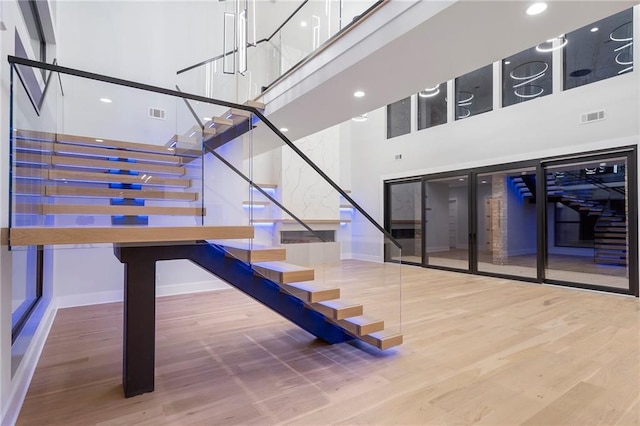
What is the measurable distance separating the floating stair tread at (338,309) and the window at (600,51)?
5.80 m

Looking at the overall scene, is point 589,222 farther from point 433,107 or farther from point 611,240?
point 433,107

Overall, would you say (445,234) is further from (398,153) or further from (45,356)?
(45,356)

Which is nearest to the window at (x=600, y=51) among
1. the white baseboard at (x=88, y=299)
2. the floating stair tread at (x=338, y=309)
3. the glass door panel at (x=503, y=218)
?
the glass door panel at (x=503, y=218)

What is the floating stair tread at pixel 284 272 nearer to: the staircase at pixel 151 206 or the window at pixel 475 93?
the staircase at pixel 151 206

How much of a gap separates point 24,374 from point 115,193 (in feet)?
5.41

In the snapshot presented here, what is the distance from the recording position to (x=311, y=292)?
2.99 m

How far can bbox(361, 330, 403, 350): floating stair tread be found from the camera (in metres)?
3.18

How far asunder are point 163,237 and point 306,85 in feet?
9.36

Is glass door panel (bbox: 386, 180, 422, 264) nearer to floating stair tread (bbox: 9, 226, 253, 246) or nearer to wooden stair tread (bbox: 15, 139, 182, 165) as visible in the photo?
wooden stair tread (bbox: 15, 139, 182, 165)

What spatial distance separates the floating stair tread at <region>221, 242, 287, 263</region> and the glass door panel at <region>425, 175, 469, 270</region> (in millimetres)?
6146

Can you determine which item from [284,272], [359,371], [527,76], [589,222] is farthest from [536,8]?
[589,222]

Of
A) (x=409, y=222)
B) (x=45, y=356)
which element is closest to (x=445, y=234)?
(x=409, y=222)

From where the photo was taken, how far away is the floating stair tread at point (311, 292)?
3.01 meters

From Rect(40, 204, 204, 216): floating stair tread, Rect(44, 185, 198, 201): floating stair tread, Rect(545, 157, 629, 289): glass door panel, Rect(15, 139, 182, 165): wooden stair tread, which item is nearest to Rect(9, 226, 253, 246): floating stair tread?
Rect(40, 204, 204, 216): floating stair tread
